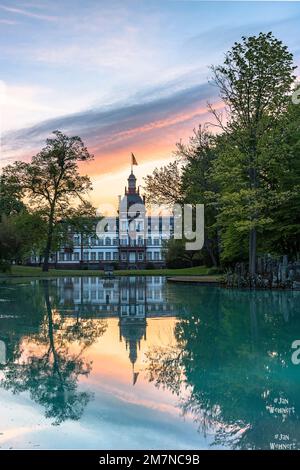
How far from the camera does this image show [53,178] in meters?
57.7

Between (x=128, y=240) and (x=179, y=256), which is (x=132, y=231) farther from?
(x=179, y=256)

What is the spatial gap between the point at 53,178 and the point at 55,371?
50157 millimetres

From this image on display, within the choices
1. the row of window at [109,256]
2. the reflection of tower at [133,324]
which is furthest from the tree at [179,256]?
the reflection of tower at [133,324]

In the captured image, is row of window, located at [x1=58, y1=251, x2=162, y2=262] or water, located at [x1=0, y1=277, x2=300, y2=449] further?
row of window, located at [x1=58, y1=251, x2=162, y2=262]

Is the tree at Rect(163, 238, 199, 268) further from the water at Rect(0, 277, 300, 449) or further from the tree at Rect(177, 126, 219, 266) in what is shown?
the water at Rect(0, 277, 300, 449)

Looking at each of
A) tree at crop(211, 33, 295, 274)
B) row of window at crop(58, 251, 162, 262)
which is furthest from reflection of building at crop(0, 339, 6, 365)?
row of window at crop(58, 251, 162, 262)

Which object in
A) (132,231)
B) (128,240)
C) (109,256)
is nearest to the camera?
(128,240)

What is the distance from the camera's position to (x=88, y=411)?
650 cm

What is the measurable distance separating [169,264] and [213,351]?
5958cm

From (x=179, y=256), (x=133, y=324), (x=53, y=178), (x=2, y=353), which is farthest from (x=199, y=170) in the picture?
(x=2, y=353)

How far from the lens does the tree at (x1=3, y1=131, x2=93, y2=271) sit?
56.9m

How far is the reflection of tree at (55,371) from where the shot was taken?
22.6 feet

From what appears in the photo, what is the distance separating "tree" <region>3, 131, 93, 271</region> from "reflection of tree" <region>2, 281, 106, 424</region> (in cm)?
4467
